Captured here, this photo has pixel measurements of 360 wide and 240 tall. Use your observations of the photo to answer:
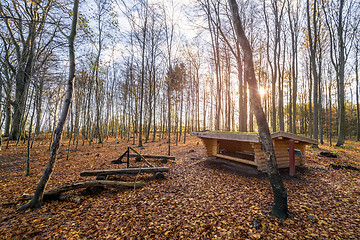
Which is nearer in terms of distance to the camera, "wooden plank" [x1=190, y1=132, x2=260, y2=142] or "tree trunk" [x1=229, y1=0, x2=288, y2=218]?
"tree trunk" [x1=229, y1=0, x2=288, y2=218]

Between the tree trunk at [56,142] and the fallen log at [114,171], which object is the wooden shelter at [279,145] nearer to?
the fallen log at [114,171]

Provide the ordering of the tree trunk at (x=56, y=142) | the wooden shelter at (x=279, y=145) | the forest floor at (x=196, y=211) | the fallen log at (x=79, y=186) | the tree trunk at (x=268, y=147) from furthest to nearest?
the wooden shelter at (x=279, y=145) < the fallen log at (x=79, y=186) < the tree trunk at (x=56, y=142) < the tree trunk at (x=268, y=147) < the forest floor at (x=196, y=211)

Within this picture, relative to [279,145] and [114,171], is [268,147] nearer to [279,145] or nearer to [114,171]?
[279,145]

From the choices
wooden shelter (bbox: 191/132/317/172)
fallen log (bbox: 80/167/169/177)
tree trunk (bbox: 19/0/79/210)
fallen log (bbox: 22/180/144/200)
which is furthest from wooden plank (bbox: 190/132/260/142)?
tree trunk (bbox: 19/0/79/210)

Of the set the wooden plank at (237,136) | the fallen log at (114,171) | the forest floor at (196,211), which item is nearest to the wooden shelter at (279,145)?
the wooden plank at (237,136)

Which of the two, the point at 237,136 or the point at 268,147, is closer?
the point at 268,147

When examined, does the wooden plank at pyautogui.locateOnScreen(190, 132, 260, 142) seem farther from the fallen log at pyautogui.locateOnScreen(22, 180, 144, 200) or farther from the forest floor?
the fallen log at pyautogui.locateOnScreen(22, 180, 144, 200)

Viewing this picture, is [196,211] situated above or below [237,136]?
below

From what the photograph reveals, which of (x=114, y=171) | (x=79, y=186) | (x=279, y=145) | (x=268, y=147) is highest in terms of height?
(x=268, y=147)

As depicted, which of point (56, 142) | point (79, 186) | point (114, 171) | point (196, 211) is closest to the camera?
point (196, 211)

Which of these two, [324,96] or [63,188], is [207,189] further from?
[324,96]

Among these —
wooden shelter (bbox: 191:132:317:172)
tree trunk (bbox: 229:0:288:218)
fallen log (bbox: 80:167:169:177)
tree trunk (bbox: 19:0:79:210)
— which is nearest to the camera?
tree trunk (bbox: 229:0:288:218)

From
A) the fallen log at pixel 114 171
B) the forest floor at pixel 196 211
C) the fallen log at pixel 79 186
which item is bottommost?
the forest floor at pixel 196 211

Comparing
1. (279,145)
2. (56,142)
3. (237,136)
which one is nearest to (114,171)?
(56,142)
